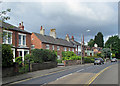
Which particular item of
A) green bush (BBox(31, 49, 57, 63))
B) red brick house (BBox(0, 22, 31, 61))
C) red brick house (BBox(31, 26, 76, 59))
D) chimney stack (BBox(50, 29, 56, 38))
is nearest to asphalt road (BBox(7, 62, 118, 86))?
green bush (BBox(31, 49, 57, 63))

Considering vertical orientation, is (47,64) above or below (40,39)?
below

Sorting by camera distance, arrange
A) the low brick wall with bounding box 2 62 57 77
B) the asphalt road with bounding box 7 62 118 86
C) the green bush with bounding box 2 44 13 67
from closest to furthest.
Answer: the asphalt road with bounding box 7 62 118 86 → the green bush with bounding box 2 44 13 67 → the low brick wall with bounding box 2 62 57 77

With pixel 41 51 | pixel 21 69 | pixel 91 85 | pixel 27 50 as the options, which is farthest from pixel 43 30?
pixel 91 85

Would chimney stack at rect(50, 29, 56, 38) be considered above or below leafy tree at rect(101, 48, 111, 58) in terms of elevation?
above

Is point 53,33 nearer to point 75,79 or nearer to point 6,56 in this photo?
point 6,56

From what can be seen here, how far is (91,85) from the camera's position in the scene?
11.1 m

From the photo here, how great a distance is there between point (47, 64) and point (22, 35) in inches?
305

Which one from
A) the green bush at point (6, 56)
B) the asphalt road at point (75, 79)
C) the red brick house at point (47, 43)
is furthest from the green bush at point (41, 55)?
the red brick house at point (47, 43)

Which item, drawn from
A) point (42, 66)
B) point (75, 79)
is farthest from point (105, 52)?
point (75, 79)

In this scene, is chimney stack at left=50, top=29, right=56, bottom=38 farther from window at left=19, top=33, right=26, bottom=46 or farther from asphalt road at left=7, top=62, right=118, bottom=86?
asphalt road at left=7, top=62, right=118, bottom=86

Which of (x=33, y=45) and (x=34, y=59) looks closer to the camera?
(x=34, y=59)

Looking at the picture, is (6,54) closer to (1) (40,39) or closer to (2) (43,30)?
(1) (40,39)

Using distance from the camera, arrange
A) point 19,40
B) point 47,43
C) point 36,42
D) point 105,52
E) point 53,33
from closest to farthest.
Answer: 1. point 19,40
2. point 36,42
3. point 47,43
4. point 53,33
5. point 105,52

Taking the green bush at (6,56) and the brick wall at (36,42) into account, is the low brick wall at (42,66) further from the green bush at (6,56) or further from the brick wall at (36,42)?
the brick wall at (36,42)
